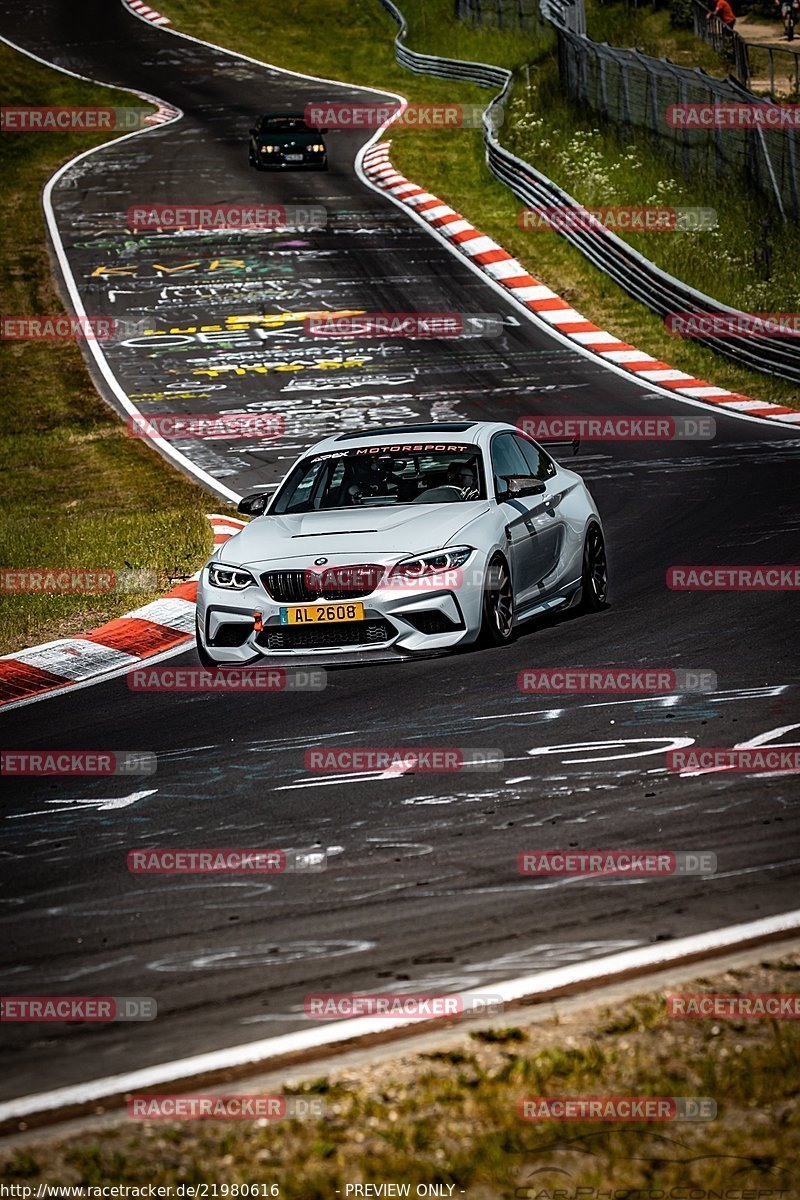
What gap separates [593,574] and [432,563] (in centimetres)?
224

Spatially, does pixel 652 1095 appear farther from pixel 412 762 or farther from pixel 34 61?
pixel 34 61

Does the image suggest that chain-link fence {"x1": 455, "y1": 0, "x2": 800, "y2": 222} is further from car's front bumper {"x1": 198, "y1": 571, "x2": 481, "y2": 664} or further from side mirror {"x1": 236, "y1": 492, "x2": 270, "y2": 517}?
car's front bumper {"x1": 198, "y1": 571, "x2": 481, "y2": 664}

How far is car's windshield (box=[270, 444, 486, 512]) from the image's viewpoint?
37.9 feet

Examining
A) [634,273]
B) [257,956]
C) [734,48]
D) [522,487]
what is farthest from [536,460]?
[734,48]

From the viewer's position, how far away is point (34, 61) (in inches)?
2104

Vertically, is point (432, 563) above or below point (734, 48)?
below

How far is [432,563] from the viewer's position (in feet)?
34.3

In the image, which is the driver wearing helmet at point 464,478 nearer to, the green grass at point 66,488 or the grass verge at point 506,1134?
the green grass at point 66,488

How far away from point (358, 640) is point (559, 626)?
2056 millimetres

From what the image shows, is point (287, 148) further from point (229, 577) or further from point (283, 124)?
point (229, 577)

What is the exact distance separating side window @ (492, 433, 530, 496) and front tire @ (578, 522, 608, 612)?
2.23ft

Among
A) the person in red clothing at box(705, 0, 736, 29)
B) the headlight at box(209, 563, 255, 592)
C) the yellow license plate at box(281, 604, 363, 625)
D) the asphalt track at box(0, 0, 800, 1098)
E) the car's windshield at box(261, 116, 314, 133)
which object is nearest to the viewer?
the asphalt track at box(0, 0, 800, 1098)

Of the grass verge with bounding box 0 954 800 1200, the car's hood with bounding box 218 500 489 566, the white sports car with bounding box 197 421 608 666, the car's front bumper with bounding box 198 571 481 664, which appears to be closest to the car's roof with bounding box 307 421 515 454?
the white sports car with bounding box 197 421 608 666

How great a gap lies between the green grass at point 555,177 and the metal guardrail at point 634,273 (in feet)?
0.63
